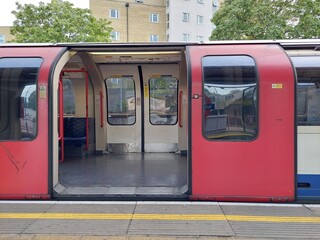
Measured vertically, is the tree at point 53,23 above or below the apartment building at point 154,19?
below

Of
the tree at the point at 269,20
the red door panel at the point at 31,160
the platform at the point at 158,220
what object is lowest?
the platform at the point at 158,220

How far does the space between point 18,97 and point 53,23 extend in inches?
592

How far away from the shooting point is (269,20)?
47.3 feet

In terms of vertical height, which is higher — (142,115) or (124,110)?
(124,110)

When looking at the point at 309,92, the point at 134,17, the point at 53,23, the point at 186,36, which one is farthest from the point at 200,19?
the point at 309,92

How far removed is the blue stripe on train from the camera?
15.5ft

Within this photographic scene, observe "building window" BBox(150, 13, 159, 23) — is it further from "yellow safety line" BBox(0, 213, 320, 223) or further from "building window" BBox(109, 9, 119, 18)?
"yellow safety line" BBox(0, 213, 320, 223)

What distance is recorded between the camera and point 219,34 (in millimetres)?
15828

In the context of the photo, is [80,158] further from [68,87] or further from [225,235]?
[225,235]

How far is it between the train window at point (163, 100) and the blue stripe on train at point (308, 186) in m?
4.23

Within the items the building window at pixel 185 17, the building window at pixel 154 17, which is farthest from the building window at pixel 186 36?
the building window at pixel 154 17

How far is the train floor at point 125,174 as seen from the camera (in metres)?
5.12

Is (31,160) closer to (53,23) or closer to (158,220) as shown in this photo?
(158,220)

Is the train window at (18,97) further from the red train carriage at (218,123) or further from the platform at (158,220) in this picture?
the platform at (158,220)
